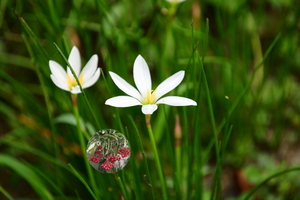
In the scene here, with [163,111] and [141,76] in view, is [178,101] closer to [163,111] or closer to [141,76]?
[141,76]

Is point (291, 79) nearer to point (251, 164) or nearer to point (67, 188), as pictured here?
point (251, 164)

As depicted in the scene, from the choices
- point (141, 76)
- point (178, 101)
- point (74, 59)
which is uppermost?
point (74, 59)

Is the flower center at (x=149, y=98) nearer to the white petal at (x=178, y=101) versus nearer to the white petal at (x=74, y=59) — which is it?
the white petal at (x=178, y=101)

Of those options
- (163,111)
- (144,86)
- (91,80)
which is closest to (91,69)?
(91,80)

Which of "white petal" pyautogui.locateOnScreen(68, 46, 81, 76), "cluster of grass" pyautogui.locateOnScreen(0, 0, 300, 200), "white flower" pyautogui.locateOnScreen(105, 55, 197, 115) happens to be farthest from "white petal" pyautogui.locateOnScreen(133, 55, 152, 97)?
"cluster of grass" pyautogui.locateOnScreen(0, 0, 300, 200)

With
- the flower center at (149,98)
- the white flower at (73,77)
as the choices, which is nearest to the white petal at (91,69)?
the white flower at (73,77)

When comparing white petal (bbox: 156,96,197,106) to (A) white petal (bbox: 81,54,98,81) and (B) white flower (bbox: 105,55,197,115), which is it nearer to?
(B) white flower (bbox: 105,55,197,115)

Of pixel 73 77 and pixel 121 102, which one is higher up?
pixel 73 77

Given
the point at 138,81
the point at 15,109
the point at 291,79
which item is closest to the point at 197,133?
the point at 138,81
